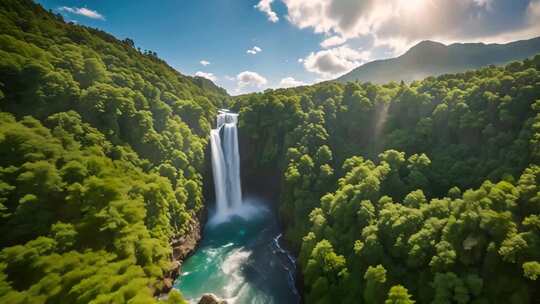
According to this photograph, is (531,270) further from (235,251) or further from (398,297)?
(235,251)

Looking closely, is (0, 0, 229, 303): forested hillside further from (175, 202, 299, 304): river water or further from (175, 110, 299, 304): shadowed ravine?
(175, 110, 299, 304): shadowed ravine

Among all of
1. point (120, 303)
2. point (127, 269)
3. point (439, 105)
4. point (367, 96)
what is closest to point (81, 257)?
point (127, 269)

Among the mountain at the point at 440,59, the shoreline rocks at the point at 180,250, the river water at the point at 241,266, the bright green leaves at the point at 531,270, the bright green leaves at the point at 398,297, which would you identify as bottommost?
the river water at the point at 241,266

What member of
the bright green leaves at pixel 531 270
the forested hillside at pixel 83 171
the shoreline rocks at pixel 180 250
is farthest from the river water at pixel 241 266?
the bright green leaves at pixel 531 270

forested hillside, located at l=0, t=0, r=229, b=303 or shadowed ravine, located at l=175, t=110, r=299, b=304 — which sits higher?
forested hillside, located at l=0, t=0, r=229, b=303

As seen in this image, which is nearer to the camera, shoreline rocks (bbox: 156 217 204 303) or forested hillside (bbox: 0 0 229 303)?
forested hillside (bbox: 0 0 229 303)

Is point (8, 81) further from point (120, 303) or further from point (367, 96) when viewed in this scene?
point (367, 96)

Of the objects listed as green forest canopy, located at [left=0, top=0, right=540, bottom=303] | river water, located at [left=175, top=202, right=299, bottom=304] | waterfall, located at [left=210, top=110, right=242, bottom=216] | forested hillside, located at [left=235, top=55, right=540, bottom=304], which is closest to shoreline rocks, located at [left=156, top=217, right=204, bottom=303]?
river water, located at [left=175, top=202, right=299, bottom=304]

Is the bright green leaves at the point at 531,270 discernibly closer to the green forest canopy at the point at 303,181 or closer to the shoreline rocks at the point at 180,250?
the green forest canopy at the point at 303,181
